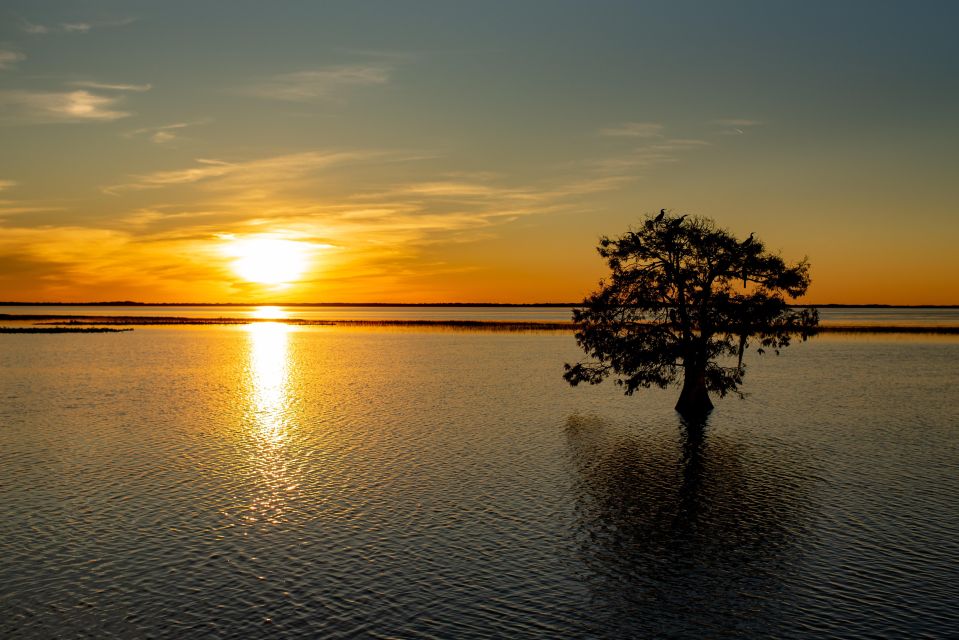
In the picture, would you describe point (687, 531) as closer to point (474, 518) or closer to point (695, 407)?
point (474, 518)

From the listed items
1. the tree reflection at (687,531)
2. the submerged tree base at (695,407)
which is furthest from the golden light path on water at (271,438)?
the submerged tree base at (695,407)

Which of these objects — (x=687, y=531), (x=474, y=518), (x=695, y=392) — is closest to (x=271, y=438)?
(x=474, y=518)

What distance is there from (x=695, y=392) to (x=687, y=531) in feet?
98.5

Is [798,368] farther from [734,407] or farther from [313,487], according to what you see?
[313,487]

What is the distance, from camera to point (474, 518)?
1136 inches

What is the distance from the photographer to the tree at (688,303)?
52938mm

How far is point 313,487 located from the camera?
33719mm

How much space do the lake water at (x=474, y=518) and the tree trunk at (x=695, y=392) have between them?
164 centimetres

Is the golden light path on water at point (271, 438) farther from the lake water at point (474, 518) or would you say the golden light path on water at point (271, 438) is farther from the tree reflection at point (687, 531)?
the tree reflection at point (687, 531)

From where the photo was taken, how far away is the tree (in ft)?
174

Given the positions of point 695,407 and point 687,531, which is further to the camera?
point 695,407

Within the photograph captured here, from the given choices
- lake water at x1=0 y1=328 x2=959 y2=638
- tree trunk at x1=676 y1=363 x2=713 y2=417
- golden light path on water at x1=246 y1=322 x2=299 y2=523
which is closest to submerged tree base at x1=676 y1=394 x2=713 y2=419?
tree trunk at x1=676 y1=363 x2=713 y2=417

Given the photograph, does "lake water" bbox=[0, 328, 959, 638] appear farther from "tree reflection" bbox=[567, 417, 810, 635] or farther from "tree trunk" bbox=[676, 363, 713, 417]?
"tree trunk" bbox=[676, 363, 713, 417]

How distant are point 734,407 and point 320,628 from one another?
4904 centimetres
